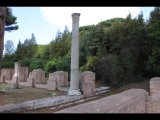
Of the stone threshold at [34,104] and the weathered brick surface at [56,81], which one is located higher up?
the weathered brick surface at [56,81]

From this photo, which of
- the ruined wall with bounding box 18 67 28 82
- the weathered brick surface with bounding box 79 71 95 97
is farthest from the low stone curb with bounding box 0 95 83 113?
the ruined wall with bounding box 18 67 28 82

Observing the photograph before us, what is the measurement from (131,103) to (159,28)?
50.9 ft

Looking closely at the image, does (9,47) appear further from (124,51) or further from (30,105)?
(30,105)

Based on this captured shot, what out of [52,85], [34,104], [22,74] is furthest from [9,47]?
[34,104]

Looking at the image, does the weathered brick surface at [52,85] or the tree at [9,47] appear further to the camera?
the tree at [9,47]

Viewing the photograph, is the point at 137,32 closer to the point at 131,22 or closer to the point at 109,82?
the point at 131,22

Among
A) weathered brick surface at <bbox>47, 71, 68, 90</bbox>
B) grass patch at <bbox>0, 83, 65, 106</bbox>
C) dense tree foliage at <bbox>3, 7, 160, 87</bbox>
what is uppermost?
dense tree foliage at <bbox>3, 7, 160, 87</bbox>

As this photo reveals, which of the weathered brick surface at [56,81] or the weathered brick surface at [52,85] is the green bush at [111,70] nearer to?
the weathered brick surface at [56,81]

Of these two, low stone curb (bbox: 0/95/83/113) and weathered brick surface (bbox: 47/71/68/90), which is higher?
weathered brick surface (bbox: 47/71/68/90)

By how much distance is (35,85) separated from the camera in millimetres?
20672

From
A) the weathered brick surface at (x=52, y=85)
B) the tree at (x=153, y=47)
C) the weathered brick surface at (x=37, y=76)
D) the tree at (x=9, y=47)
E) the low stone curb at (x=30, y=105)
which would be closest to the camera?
the low stone curb at (x=30, y=105)

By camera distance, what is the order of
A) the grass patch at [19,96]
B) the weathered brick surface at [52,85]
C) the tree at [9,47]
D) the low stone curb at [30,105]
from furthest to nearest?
the tree at [9,47]
the weathered brick surface at [52,85]
the grass patch at [19,96]
the low stone curb at [30,105]

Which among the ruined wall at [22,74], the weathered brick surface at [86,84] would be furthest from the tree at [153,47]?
the ruined wall at [22,74]

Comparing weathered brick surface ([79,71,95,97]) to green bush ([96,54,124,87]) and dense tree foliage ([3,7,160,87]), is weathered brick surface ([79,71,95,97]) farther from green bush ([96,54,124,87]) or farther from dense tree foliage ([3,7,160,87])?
dense tree foliage ([3,7,160,87])
